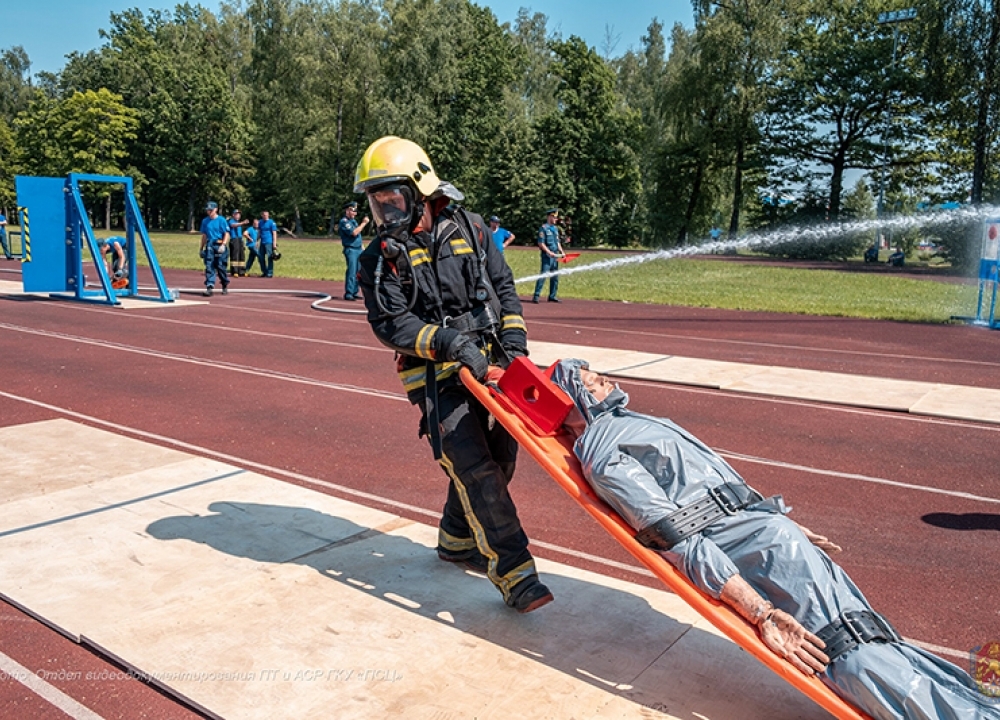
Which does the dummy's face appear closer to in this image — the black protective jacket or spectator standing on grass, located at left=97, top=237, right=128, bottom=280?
the black protective jacket

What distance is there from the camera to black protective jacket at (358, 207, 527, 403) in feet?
13.1

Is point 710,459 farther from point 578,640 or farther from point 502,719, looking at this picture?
point 502,719

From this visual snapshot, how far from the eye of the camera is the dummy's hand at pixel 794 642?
288 centimetres

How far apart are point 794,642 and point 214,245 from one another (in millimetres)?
17878

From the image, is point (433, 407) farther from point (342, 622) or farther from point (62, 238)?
point (62, 238)

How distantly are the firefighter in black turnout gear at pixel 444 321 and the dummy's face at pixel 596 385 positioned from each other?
1.55 ft

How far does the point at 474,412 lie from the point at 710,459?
122 cm

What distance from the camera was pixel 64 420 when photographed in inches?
306

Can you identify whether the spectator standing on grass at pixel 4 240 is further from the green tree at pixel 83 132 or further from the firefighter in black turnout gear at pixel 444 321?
the firefighter in black turnout gear at pixel 444 321

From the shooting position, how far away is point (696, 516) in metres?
3.30

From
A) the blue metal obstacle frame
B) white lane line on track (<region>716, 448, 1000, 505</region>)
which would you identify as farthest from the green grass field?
white lane line on track (<region>716, 448, 1000, 505</region>)

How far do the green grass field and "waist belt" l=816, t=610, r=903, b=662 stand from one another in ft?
53.8

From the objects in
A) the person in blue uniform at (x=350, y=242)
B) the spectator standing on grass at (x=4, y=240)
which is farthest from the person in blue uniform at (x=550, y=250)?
the spectator standing on grass at (x=4, y=240)

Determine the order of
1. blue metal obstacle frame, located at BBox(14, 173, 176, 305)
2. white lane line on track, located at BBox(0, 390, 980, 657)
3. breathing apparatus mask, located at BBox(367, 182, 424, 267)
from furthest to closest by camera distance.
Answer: blue metal obstacle frame, located at BBox(14, 173, 176, 305) → white lane line on track, located at BBox(0, 390, 980, 657) → breathing apparatus mask, located at BBox(367, 182, 424, 267)
